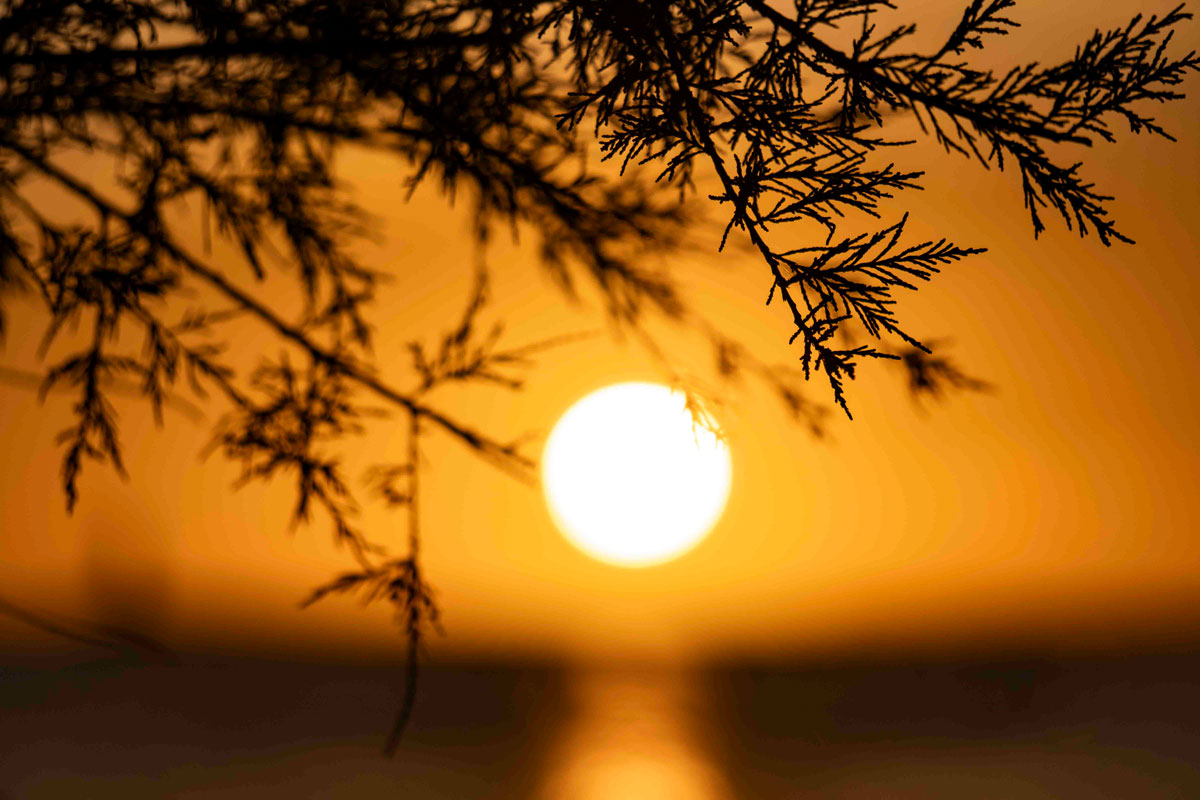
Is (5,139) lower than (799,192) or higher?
higher

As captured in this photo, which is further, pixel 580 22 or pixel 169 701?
pixel 169 701

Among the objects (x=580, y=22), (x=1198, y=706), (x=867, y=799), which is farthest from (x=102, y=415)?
(x=1198, y=706)

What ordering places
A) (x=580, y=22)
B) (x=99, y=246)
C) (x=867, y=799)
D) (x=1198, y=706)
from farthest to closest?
(x=1198, y=706)
(x=867, y=799)
(x=99, y=246)
(x=580, y=22)

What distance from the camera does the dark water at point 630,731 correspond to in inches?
1428

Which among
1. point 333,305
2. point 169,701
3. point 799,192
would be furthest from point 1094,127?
point 169,701

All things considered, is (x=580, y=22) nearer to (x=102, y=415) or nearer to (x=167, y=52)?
(x=167, y=52)

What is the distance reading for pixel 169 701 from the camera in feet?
202

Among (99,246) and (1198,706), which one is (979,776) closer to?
(1198,706)

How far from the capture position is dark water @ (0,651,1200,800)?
36281mm

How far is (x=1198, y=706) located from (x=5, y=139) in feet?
194

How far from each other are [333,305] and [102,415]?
1.03 meters

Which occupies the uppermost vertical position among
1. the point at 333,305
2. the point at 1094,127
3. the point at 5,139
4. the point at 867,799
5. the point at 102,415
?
the point at 5,139

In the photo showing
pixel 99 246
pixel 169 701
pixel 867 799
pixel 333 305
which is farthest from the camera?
pixel 169 701

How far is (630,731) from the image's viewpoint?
43.7 metres
